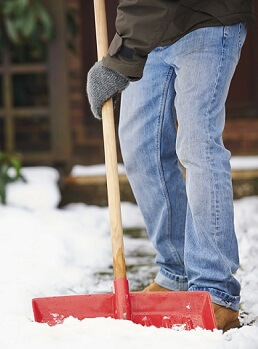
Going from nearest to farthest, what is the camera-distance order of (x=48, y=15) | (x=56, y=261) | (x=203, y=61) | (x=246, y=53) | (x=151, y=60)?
(x=203, y=61) → (x=151, y=60) → (x=56, y=261) → (x=48, y=15) → (x=246, y=53)

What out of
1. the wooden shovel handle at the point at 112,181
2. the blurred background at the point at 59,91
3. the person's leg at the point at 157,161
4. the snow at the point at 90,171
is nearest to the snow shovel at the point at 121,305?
the wooden shovel handle at the point at 112,181

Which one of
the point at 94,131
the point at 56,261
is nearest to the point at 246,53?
the point at 94,131

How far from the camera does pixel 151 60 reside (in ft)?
8.70

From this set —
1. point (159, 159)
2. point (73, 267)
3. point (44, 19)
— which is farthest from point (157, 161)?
point (44, 19)

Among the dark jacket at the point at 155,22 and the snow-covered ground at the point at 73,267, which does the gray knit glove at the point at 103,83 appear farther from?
the snow-covered ground at the point at 73,267

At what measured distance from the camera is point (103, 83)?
2443mm

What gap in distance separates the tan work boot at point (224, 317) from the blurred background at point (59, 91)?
2.43 metres

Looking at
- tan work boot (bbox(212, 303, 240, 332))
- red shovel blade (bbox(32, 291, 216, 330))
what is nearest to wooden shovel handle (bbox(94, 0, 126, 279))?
red shovel blade (bbox(32, 291, 216, 330))

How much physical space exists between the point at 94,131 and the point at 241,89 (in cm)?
126

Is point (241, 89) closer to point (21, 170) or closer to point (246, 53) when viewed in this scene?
point (246, 53)

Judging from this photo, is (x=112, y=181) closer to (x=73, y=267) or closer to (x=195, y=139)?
(x=195, y=139)

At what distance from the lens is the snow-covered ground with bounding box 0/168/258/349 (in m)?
2.22

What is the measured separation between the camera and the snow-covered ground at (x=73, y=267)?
222cm

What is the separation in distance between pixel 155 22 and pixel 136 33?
63 millimetres
